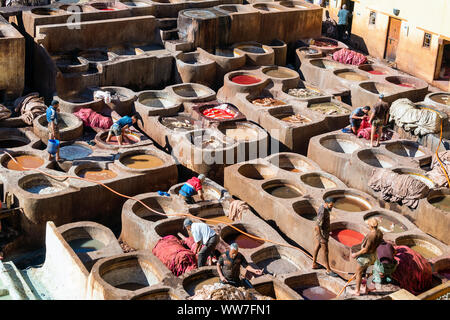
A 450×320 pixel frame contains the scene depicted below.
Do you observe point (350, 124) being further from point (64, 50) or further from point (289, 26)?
point (64, 50)

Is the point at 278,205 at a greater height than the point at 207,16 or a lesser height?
lesser

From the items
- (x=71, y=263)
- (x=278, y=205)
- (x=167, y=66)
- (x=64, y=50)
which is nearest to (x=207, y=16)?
(x=167, y=66)

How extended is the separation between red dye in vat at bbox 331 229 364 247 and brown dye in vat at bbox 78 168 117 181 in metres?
6.26

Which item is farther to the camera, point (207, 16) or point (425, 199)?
point (207, 16)

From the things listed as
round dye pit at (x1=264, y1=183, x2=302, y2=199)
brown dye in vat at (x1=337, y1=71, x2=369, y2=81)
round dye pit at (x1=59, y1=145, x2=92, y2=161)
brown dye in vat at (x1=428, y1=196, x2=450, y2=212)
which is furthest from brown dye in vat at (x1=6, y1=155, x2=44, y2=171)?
brown dye in vat at (x1=337, y1=71, x2=369, y2=81)

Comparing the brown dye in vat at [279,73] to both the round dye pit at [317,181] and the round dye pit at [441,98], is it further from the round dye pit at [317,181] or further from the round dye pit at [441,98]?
the round dye pit at [317,181]

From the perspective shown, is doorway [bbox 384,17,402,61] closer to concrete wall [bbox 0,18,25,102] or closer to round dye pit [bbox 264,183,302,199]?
round dye pit [bbox 264,183,302,199]

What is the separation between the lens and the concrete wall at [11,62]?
21.3 metres

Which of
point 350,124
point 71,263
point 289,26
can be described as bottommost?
point 71,263

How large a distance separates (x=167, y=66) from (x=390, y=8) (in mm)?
10584

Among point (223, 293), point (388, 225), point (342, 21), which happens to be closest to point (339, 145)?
point (388, 225)

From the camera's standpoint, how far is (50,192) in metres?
17.3

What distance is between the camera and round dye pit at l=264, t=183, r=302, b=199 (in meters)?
18.3

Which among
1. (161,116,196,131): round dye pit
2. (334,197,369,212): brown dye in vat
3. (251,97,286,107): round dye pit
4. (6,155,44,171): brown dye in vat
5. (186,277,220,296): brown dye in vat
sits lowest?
(186,277,220,296): brown dye in vat
